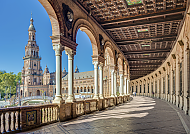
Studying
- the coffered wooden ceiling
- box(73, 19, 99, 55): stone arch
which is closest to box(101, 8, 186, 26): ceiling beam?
the coffered wooden ceiling

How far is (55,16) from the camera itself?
8641mm

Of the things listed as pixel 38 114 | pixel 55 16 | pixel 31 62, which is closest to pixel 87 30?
pixel 55 16

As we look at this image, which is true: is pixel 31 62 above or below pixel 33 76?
above

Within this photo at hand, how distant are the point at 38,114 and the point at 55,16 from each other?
445 cm

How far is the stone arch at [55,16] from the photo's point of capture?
8313mm

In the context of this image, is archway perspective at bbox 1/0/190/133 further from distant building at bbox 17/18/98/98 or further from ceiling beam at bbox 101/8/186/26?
distant building at bbox 17/18/98/98

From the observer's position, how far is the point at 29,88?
10212 cm

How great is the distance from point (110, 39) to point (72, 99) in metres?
9.70

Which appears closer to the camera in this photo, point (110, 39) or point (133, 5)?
point (133, 5)

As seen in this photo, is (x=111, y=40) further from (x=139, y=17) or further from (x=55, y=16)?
(x=55, y=16)

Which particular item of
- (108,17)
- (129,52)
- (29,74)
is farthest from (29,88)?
(108,17)

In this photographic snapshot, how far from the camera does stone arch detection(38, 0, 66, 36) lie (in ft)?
27.3

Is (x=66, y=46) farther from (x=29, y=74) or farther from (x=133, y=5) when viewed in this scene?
(x=29, y=74)

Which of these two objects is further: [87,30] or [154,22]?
[154,22]
